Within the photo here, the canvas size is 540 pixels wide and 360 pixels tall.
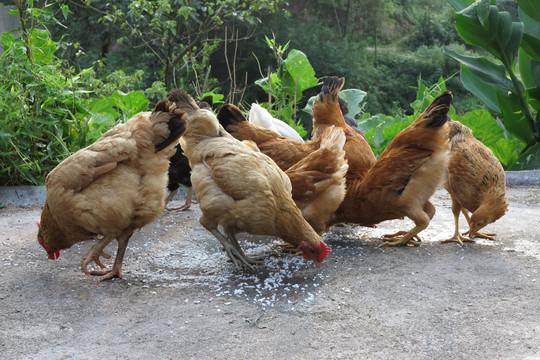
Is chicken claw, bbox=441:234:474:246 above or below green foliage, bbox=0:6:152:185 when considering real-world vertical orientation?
below

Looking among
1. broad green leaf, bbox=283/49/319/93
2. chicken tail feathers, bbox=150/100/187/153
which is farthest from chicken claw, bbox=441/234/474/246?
broad green leaf, bbox=283/49/319/93

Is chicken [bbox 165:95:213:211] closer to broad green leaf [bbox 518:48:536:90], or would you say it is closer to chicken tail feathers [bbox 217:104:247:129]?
chicken tail feathers [bbox 217:104:247:129]

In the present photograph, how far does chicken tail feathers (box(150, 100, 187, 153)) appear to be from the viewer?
3861mm

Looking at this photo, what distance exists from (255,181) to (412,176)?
1508mm

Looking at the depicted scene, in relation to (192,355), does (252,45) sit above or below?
above

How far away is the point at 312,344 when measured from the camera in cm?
288

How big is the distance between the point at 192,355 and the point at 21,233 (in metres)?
2.88

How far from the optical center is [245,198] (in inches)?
154

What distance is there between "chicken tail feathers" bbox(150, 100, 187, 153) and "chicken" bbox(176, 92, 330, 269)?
0.11m

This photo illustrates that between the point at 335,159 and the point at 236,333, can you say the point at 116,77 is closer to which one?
the point at 335,159

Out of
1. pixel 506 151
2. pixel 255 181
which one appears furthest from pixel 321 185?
pixel 506 151

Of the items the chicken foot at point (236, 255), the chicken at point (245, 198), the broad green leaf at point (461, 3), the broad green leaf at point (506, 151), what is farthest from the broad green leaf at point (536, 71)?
the chicken foot at point (236, 255)

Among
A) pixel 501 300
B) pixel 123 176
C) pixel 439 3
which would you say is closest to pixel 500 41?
pixel 501 300

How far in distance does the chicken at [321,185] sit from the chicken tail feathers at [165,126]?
111cm
